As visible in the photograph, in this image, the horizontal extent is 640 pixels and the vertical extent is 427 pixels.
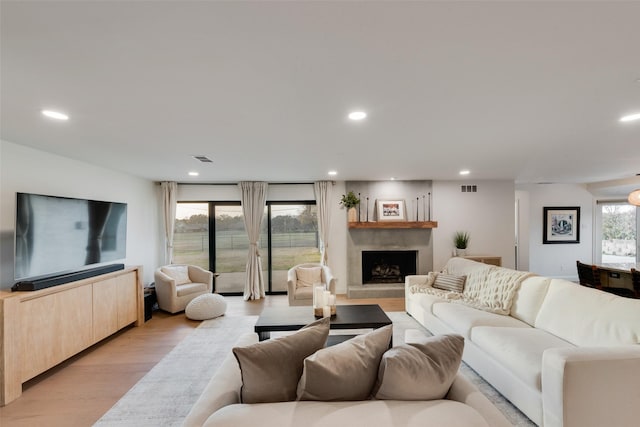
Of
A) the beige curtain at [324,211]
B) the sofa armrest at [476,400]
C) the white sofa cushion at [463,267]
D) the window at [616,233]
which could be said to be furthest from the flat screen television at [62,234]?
the window at [616,233]

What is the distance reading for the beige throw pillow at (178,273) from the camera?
5071mm

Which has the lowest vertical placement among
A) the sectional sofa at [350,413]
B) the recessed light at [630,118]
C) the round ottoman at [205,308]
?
the round ottoman at [205,308]

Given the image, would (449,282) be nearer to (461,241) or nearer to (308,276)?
(461,241)

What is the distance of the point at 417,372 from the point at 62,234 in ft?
12.7

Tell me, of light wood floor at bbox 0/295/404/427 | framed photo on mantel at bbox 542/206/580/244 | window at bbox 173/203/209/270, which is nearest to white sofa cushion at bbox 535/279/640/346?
light wood floor at bbox 0/295/404/427

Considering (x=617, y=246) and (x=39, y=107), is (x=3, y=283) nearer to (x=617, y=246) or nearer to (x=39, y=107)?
(x=39, y=107)

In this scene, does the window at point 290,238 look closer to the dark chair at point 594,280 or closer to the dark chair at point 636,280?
the dark chair at point 594,280

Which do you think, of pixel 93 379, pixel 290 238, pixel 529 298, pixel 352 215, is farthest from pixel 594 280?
pixel 93 379

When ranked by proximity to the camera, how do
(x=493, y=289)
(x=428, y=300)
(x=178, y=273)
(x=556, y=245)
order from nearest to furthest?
(x=493, y=289)
(x=428, y=300)
(x=178, y=273)
(x=556, y=245)

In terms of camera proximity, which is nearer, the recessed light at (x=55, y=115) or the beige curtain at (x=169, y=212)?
the recessed light at (x=55, y=115)

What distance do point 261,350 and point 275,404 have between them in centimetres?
22

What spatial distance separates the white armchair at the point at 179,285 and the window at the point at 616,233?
9001mm

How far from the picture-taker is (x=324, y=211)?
601 cm

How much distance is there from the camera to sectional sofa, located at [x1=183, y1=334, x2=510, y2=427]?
1.09 metres
